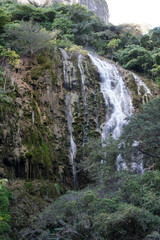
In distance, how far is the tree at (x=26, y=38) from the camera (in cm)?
1562

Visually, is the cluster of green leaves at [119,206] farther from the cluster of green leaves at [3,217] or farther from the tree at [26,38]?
the tree at [26,38]

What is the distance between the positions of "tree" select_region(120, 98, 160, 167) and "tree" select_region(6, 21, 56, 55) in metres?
10.1

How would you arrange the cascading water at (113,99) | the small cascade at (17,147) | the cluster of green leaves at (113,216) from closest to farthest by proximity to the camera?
the cluster of green leaves at (113,216) < the small cascade at (17,147) < the cascading water at (113,99)

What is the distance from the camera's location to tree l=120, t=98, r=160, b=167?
840cm

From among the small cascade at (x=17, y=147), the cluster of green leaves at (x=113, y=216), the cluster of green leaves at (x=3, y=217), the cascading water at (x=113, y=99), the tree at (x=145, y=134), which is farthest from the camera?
the cascading water at (x=113, y=99)

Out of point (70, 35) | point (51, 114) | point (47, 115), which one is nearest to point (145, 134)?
point (47, 115)

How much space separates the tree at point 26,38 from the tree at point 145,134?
10.1 m

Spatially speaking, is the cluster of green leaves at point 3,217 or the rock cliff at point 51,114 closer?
the cluster of green leaves at point 3,217

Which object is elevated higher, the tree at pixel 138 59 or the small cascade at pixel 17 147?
the tree at pixel 138 59

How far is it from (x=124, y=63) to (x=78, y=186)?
1564 cm

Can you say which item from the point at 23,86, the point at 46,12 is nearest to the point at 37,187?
the point at 23,86

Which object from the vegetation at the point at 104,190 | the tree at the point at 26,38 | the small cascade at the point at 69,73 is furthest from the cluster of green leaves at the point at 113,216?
the tree at the point at 26,38

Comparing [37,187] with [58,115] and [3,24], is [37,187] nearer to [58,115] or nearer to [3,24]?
[58,115]

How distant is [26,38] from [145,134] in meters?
11.4
